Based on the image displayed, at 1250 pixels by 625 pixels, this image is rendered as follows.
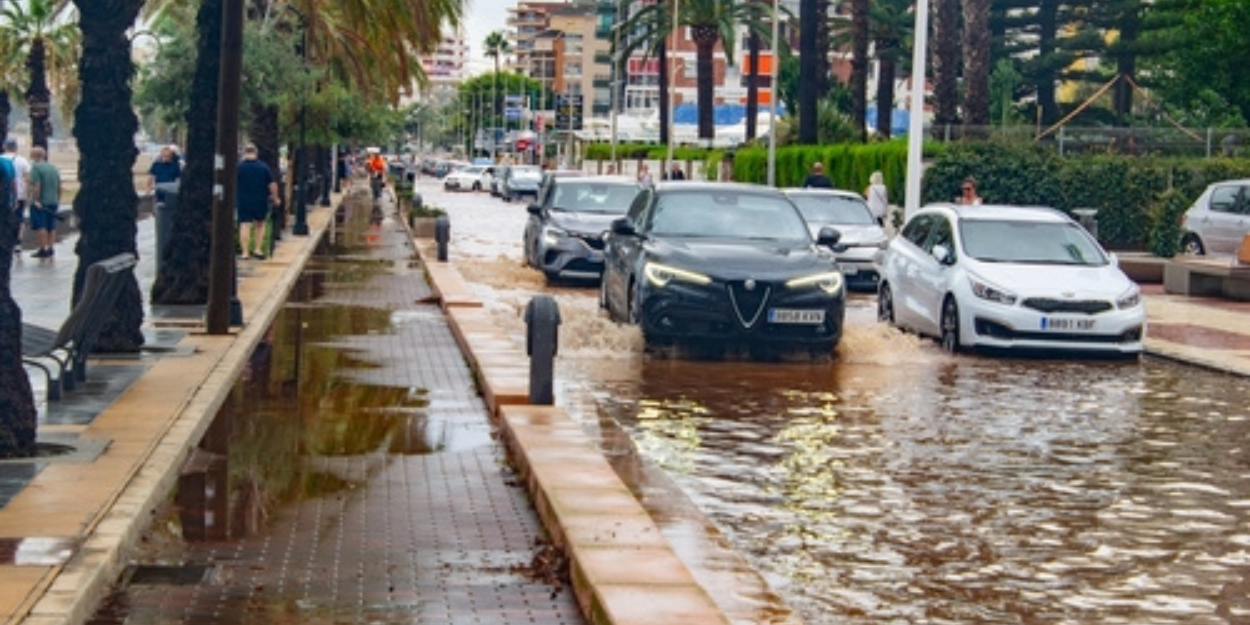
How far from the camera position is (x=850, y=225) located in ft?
102

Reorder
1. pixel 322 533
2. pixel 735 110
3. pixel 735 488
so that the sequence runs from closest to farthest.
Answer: pixel 322 533, pixel 735 488, pixel 735 110

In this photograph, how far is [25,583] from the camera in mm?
7738

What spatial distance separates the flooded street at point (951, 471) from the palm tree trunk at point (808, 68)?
29331 mm

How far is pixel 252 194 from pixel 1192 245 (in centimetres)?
1644

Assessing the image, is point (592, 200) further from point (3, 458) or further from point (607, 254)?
point (3, 458)

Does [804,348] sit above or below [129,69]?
below

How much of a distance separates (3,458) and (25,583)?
316 centimetres

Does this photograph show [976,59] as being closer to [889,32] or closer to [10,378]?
[889,32]

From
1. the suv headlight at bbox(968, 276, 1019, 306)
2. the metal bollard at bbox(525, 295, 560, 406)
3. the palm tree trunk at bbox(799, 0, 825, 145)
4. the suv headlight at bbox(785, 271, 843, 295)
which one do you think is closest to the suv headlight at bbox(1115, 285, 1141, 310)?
the suv headlight at bbox(968, 276, 1019, 306)

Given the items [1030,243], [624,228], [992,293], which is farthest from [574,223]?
[992,293]

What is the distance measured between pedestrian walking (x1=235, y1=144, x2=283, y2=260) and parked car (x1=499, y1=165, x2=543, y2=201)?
166 feet

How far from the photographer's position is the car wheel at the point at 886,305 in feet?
76.4

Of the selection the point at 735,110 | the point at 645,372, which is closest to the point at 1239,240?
the point at 645,372

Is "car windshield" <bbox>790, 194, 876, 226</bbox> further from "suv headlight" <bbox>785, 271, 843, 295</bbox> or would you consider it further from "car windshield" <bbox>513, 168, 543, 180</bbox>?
"car windshield" <bbox>513, 168, 543, 180</bbox>
